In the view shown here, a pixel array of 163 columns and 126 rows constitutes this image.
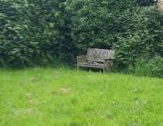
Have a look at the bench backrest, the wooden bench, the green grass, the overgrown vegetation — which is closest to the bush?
the overgrown vegetation

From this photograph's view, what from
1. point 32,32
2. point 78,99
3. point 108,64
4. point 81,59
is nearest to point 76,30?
point 81,59

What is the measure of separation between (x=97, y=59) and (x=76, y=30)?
1.57 m

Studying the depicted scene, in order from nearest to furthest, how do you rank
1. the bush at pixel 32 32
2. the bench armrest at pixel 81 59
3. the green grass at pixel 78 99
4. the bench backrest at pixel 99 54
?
the green grass at pixel 78 99
the bush at pixel 32 32
the bench backrest at pixel 99 54
the bench armrest at pixel 81 59

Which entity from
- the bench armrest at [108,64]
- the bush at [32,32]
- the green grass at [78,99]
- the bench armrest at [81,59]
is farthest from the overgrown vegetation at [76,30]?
the green grass at [78,99]

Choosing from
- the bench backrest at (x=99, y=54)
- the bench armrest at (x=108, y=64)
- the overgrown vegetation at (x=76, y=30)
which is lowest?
the bench armrest at (x=108, y=64)

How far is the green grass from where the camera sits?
881 cm

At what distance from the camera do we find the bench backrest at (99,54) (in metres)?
14.7

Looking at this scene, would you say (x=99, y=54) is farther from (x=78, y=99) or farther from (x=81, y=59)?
(x=78, y=99)

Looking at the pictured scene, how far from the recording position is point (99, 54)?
590 inches

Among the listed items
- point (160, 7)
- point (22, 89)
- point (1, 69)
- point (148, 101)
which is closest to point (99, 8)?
point (160, 7)

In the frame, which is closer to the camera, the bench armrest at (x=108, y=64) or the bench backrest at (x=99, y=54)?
the bench armrest at (x=108, y=64)

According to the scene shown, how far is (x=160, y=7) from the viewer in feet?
52.5

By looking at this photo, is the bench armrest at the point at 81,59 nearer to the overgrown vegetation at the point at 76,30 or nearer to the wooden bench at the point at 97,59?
the wooden bench at the point at 97,59

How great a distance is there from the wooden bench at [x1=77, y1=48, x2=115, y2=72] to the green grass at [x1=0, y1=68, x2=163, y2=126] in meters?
0.93
